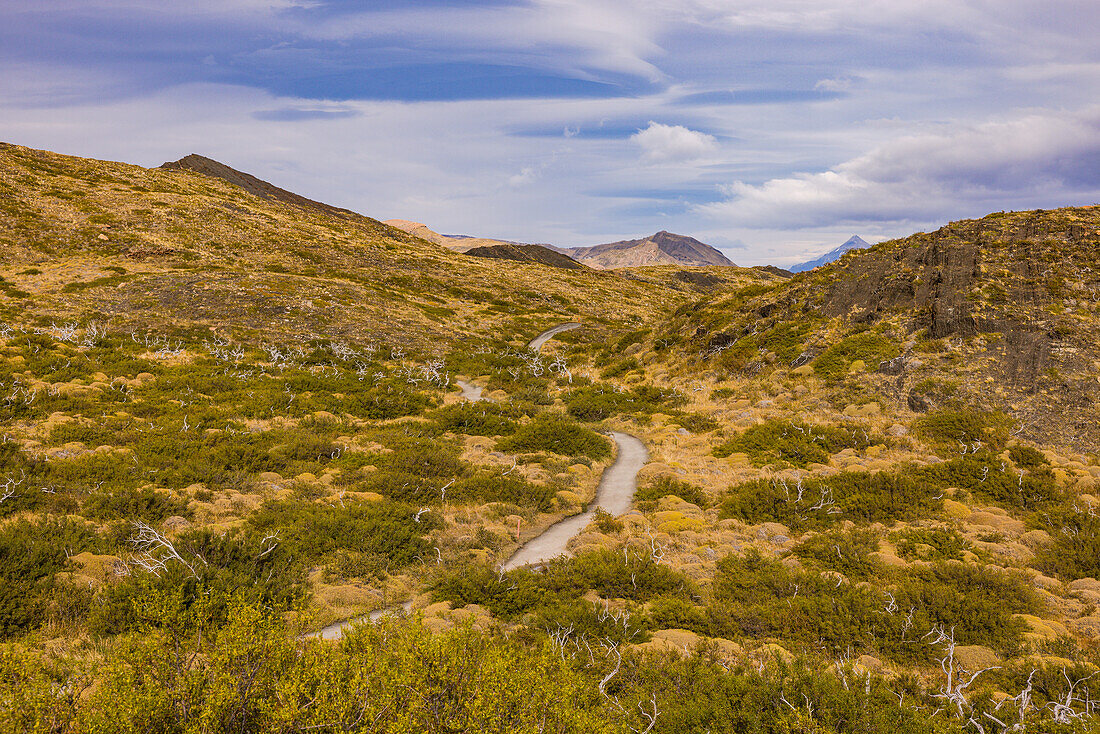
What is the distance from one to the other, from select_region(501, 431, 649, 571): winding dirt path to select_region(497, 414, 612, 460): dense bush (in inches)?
35.1

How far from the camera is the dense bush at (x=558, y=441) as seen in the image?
1903 cm

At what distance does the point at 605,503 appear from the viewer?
15.4m

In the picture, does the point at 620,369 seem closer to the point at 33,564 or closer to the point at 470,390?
the point at 470,390

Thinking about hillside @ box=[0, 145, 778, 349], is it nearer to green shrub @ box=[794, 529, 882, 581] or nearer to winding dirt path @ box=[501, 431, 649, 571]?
winding dirt path @ box=[501, 431, 649, 571]

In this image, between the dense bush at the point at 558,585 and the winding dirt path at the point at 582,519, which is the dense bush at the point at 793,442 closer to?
the winding dirt path at the point at 582,519

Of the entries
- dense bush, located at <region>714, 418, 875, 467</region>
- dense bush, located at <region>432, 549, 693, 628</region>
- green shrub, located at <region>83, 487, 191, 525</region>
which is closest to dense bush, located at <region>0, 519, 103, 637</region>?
green shrub, located at <region>83, 487, 191, 525</region>

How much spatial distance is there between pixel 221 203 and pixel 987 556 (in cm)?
8762

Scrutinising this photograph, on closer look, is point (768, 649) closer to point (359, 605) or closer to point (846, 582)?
point (846, 582)

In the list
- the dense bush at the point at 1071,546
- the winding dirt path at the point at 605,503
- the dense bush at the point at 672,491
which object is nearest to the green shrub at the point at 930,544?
the dense bush at the point at 1071,546

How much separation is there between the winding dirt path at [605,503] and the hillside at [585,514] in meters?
0.25

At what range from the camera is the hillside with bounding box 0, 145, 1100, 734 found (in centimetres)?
581

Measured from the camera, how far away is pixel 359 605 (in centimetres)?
950

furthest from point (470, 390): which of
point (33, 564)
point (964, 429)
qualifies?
point (964, 429)

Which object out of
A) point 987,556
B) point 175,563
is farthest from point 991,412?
point 175,563
